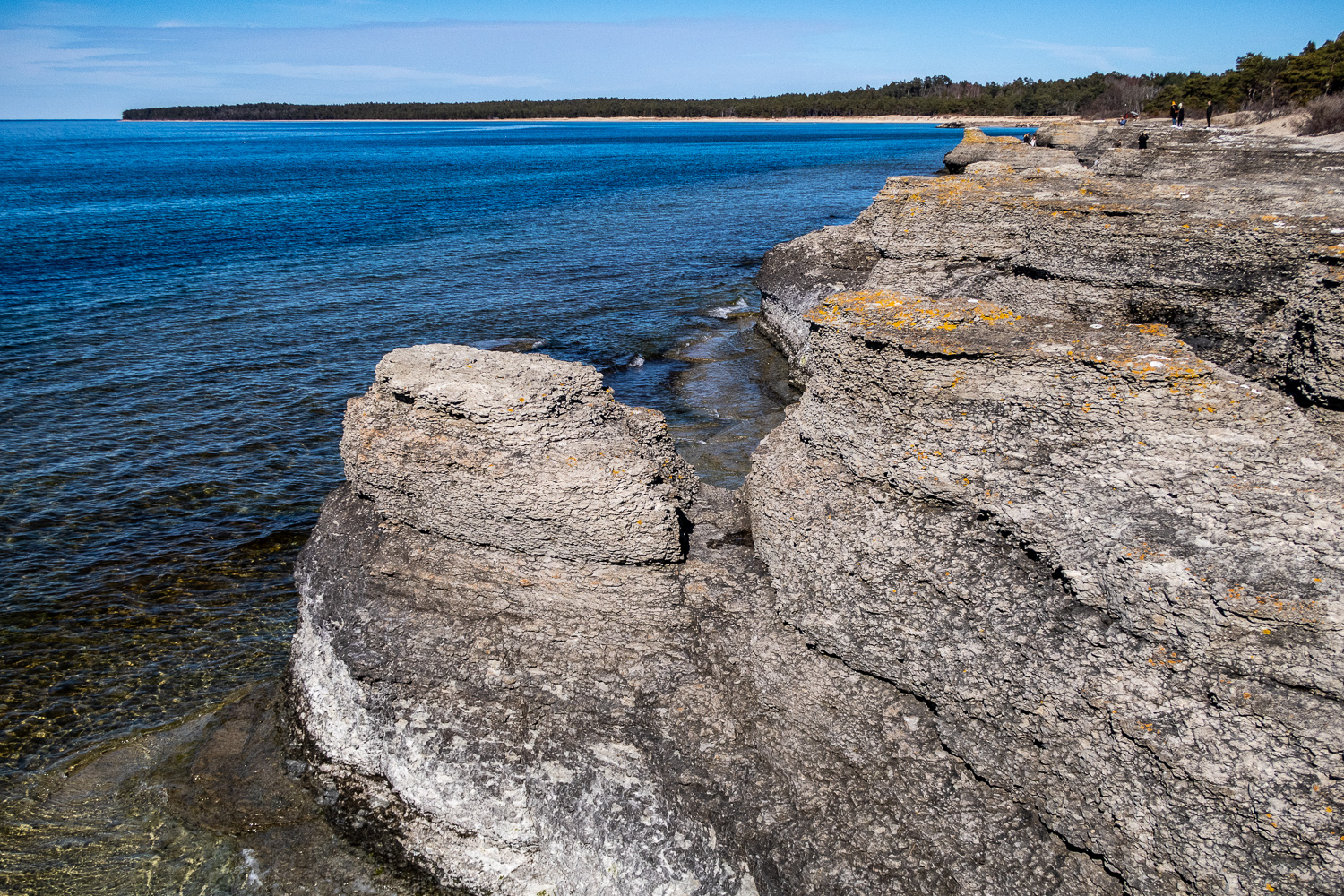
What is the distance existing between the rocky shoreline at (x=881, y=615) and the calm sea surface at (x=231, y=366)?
279cm

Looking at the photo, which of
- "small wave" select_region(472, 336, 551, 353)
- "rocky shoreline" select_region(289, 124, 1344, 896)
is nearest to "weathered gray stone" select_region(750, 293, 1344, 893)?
"rocky shoreline" select_region(289, 124, 1344, 896)

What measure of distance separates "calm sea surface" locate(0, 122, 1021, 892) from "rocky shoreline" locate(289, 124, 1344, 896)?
110 inches

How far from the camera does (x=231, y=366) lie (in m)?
17.5

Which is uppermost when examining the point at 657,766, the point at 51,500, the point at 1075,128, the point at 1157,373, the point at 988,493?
the point at 1075,128

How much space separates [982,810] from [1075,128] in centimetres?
4284

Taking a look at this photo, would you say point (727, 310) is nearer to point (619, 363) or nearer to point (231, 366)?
point (619, 363)

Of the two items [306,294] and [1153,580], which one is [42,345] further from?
[1153,580]

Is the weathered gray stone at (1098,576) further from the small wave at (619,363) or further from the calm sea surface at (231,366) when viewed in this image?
the small wave at (619,363)

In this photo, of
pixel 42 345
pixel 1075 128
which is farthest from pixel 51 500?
pixel 1075 128

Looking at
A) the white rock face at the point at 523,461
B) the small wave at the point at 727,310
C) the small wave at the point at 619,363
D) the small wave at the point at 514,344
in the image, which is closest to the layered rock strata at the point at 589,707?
the white rock face at the point at 523,461

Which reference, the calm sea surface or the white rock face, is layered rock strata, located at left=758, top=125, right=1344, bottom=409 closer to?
the white rock face

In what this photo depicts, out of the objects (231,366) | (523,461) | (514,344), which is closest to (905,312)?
(523,461)

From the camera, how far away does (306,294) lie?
24.4m

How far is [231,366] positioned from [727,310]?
12.9 m
